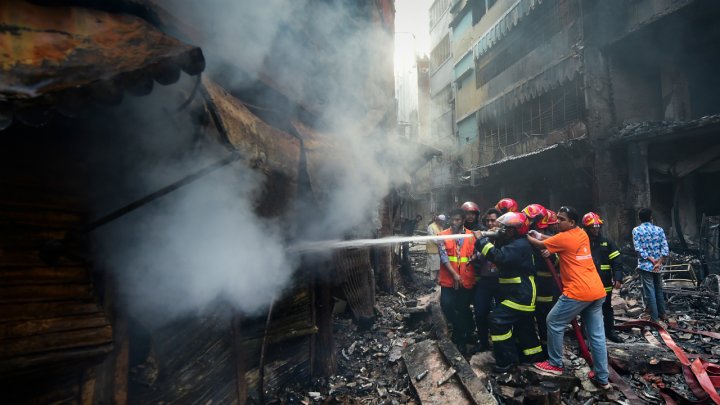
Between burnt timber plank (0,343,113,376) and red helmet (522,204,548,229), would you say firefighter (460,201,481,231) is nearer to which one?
red helmet (522,204,548,229)

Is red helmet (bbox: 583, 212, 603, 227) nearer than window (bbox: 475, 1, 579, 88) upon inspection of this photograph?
Yes

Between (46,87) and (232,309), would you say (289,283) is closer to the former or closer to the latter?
(232,309)

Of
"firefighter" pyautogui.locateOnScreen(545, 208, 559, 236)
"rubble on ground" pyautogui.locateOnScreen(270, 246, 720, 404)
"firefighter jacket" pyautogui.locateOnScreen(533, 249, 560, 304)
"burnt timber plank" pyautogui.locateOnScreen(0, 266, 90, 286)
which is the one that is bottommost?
"rubble on ground" pyautogui.locateOnScreen(270, 246, 720, 404)

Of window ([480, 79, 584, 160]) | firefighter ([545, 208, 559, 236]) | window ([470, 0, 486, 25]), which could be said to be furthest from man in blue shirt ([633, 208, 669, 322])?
window ([470, 0, 486, 25])

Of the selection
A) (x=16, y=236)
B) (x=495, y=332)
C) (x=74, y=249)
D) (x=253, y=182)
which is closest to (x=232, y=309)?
(x=253, y=182)

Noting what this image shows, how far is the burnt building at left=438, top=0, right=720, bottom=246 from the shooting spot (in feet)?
36.3

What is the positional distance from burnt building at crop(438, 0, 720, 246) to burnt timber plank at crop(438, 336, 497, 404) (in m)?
10.4

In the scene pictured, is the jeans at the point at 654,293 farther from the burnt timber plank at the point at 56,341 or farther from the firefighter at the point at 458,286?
the burnt timber plank at the point at 56,341

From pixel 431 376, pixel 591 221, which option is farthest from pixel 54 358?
pixel 591 221

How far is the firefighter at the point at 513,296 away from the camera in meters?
4.73

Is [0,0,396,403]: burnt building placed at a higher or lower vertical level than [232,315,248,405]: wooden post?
higher

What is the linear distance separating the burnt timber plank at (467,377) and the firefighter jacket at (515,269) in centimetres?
100

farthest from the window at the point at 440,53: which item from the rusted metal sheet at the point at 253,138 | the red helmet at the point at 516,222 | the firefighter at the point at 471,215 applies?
the rusted metal sheet at the point at 253,138

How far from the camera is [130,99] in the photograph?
2.32m
